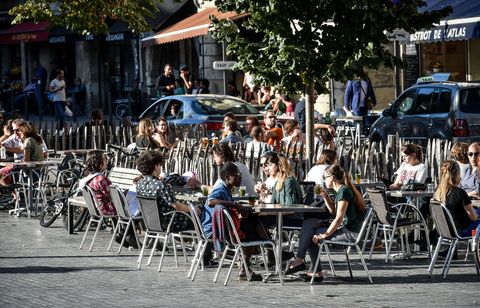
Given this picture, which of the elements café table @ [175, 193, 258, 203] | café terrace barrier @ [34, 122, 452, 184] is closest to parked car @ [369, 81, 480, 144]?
café terrace barrier @ [34, 122, 452, 184]

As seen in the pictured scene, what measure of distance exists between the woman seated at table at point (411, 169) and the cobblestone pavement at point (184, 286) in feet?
4.09

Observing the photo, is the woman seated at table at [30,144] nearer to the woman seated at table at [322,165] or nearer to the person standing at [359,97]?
the woman seated at table at [322,165]

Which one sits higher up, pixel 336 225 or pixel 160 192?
pixel 160 192

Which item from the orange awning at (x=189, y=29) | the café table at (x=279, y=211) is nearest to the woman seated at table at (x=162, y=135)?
the café table at (x=279, y=211)

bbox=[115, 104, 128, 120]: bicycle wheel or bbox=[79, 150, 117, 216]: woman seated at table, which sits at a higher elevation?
bbox=[115, 104, 128, 120]: bicycle wheel

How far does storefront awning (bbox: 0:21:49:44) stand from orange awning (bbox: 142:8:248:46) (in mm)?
10430

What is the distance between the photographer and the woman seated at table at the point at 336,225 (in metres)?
14.4

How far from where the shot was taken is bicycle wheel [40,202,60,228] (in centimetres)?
2011

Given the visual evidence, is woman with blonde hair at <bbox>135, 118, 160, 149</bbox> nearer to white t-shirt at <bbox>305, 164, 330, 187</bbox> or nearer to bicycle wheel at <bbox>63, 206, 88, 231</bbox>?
bicycle wheel at <bbox>63, 206, 88, 231</bbox>

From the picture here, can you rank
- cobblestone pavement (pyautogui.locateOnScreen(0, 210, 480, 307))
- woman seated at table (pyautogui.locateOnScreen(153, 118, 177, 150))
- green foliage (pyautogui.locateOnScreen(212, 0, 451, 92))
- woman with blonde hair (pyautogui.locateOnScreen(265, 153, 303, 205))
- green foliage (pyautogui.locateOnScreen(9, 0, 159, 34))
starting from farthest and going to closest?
green foliage (pyautogui.locateOnScreen(9, 0, 159, 34))
woman seated at table (pyautogui.locateOnScreen(153, 118, 177, 150))
green foliage (pyautogui.locateOnScreen(212, 0, 451, 92))
woman with blonde hair (pyautogui.locateOnScreen(265, 153, 303, 205))
cobblestone pavement (pyautogui.locateOnScreen(0, 210, 480, 307))

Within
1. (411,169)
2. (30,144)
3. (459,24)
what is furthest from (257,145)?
(459,24)

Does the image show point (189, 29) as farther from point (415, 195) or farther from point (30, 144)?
point (415, 195)

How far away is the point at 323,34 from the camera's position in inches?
778

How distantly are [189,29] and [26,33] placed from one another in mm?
16783
